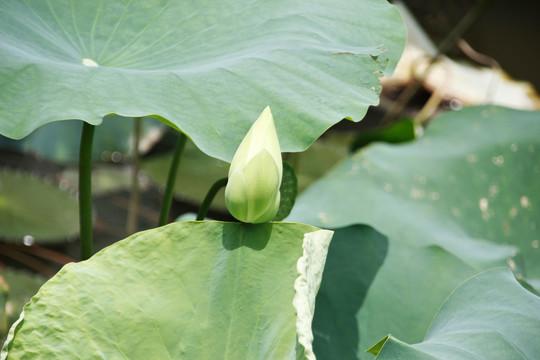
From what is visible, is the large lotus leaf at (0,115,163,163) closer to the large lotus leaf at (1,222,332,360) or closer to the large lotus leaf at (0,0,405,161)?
the large lotus leaf at (0,0,405,161)

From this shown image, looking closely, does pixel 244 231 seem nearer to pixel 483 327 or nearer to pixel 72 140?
pixel 483 327

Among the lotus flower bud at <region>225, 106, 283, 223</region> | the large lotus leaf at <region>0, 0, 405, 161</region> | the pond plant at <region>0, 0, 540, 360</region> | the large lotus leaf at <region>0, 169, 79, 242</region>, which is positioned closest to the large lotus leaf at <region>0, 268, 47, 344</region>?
the large lotus leaf at <region>0, 169, 79, 242</region>

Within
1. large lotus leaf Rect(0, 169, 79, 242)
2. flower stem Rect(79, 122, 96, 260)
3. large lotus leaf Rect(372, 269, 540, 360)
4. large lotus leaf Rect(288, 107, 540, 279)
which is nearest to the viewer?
large lotus leaf Rect(372, 269, 540, 360)

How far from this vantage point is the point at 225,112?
22.5 inches

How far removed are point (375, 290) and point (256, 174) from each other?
11.3 inches

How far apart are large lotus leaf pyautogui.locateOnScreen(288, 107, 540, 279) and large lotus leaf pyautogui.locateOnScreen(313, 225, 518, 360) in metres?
0.12

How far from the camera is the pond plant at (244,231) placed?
482 mm

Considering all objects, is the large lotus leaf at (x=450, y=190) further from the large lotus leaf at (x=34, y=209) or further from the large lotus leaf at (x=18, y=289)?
the large lotus leaf at (x=34, y=209)

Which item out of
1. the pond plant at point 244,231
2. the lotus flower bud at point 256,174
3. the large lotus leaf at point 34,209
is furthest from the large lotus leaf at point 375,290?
the large lotus leaf at point 34,209

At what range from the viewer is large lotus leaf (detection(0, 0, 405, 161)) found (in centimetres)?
53

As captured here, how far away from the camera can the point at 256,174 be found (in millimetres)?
490

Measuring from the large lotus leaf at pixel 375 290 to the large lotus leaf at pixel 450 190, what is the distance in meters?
0.12

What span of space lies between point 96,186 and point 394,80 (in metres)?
1.54

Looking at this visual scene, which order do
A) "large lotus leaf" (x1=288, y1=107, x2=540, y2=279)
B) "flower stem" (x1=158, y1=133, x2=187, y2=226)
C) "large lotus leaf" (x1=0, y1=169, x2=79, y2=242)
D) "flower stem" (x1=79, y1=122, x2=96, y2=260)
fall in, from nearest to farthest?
1. "flower stem" (x1=79, y1=122, x2=96, y2=260)
2. "flower stem" (x1=158, y1=133, x2=187, y2=226)
3. "large lotus leaf" (x1=288, y1=107, x2=540, y2=279)
4. "large lotus leaf" (x1=0, y1=169, x2=79, y2=242)
